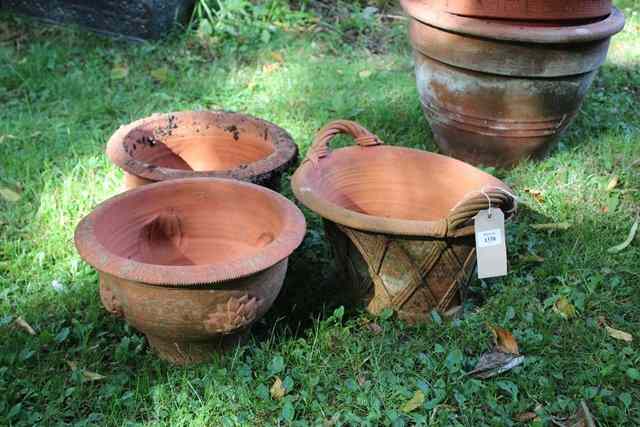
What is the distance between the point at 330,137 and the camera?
Answer: 291cm

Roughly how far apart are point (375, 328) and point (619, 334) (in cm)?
91

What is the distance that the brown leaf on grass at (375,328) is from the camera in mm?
2675

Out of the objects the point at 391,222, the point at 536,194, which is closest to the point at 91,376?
the point at 391,222

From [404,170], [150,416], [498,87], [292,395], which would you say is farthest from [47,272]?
[498,87]

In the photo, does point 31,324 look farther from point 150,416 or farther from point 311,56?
point 311,56

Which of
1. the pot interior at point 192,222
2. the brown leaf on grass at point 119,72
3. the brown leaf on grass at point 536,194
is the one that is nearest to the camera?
the pot interior at point 192,222

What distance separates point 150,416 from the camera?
2246 millimetres

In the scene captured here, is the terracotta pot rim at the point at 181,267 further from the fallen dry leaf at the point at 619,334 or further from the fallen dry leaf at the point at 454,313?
the fallen dry leaf at the point at 619,334

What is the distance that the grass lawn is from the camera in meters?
2.30

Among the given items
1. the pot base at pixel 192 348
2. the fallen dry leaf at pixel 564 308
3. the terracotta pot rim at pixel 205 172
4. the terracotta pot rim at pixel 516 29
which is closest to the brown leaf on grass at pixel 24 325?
the pot base at pixel 192 348

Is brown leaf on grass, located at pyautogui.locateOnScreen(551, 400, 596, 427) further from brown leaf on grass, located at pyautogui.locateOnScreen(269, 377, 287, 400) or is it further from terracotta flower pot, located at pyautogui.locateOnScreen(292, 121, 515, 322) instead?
brown leaf on grass, located at pyautogui.locateOnScreen(269, 377, 287, 400)

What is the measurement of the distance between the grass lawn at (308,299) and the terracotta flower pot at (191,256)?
0.67 ft

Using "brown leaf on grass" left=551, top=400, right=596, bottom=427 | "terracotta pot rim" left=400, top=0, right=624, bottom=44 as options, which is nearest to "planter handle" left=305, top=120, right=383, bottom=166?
"terracotta pot rim" left=400, top=0, right=624, bottom=44

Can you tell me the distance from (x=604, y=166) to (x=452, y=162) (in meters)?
1.38
